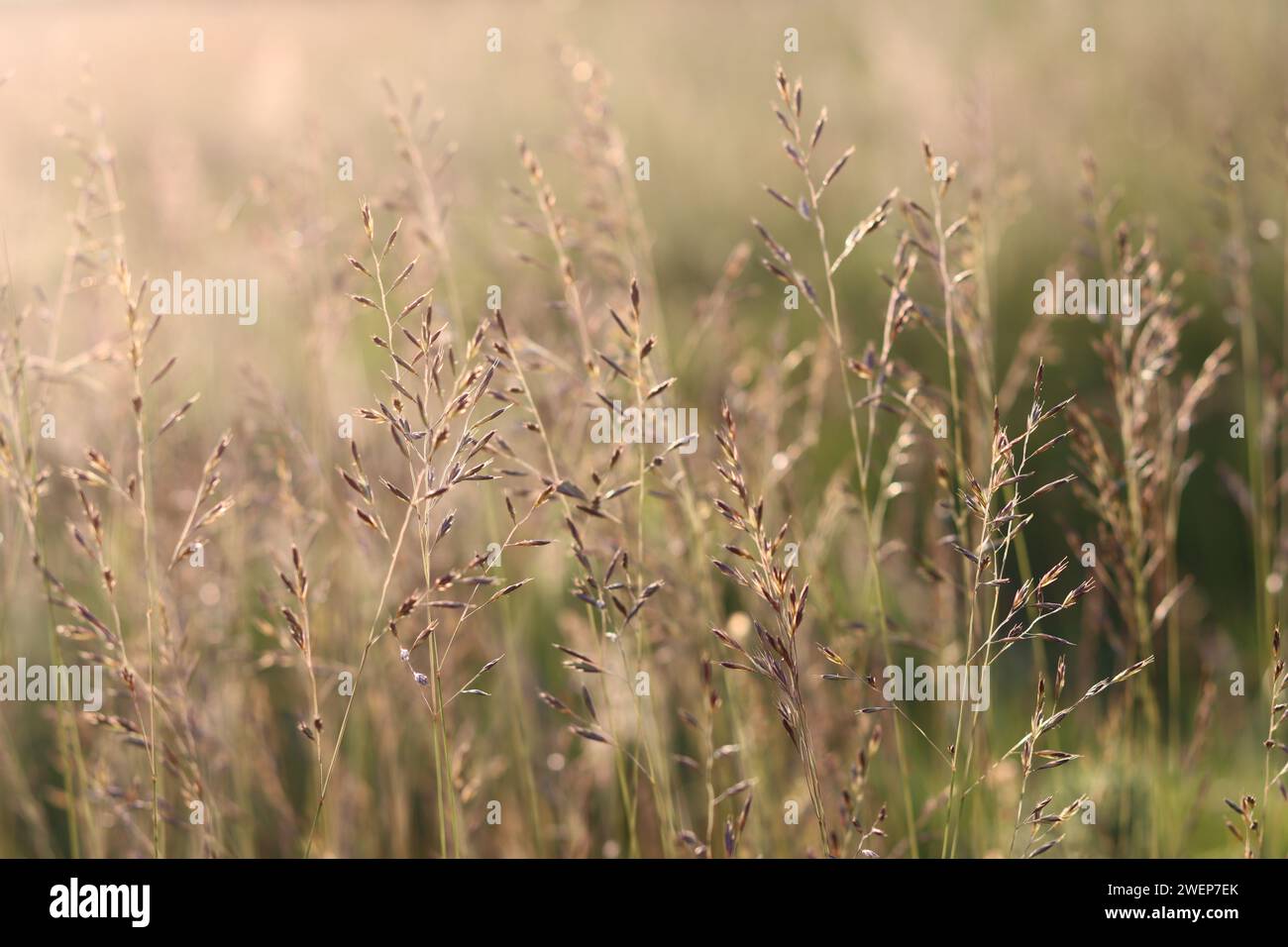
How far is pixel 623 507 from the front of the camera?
1625 mm

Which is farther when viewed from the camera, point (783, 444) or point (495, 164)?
point (495, 164)

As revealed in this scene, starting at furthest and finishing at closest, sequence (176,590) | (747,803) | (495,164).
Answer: (495,164) → (176,590) → (747,803)

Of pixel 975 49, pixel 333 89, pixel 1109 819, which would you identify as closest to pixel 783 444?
pixel 1109 819

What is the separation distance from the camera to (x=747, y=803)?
4.16 feet

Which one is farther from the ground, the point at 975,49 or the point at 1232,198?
the point at 975,49

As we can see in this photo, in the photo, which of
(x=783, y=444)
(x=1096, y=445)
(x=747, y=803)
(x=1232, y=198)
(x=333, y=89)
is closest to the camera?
(x=747, y=803)

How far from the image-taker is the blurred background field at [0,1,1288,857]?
6.11 feet

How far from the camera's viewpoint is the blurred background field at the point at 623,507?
1861 millimetres
